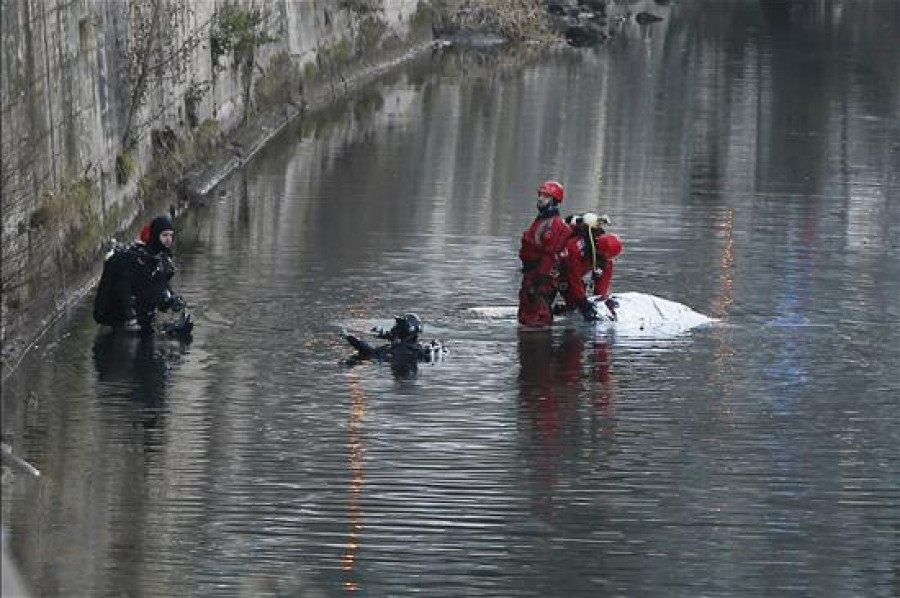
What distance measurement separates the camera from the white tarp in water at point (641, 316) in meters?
26.8

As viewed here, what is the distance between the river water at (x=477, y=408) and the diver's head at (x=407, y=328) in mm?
418

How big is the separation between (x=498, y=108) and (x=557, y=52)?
15.4 m

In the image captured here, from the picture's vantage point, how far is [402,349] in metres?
24.8

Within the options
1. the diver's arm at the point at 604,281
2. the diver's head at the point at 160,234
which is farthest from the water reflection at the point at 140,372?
the diver's arm at the point at 604,281

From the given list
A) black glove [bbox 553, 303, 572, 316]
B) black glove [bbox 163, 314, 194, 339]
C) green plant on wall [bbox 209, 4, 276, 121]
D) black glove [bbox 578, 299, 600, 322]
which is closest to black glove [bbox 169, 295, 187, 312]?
black glove [bbox 163, 314, 194, 339]

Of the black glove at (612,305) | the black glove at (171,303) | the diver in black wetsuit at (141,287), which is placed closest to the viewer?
the diver in black wetsuit at (141,287)

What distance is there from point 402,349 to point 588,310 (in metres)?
2.78

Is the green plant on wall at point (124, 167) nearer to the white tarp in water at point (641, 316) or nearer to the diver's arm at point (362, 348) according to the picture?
the white tarp in water at point (641, 316)

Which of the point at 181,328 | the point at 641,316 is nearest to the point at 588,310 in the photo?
the point at 641,316

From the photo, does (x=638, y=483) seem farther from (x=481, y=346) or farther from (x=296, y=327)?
(x=296, y=327)

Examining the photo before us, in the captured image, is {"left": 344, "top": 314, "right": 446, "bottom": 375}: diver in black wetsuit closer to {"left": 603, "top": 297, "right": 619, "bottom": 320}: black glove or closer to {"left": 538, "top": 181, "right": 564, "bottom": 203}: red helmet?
{"left": 538, "top": 181, "right": 564, "bottom": 203}: red helmet

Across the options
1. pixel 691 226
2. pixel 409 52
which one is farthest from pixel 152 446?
pixel 409 52

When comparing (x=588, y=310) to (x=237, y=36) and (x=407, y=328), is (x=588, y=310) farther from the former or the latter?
(x=237, y=36)

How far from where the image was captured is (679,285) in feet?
97.9
